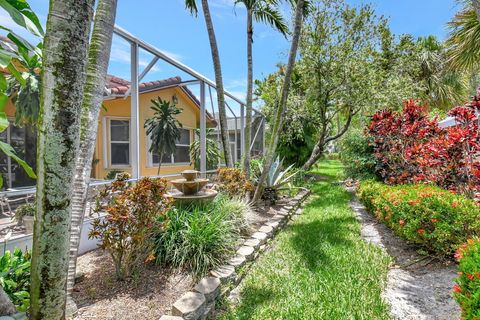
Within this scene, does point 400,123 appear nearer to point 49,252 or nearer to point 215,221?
point 215,221

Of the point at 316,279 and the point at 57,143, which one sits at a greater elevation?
the point at 57,143

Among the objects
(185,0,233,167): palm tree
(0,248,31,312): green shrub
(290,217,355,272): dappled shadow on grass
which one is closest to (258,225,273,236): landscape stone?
(290,217,355,272): dappled shadow on grass

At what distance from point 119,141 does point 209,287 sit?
24.0 ft

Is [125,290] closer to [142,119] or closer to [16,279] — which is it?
[16,279]

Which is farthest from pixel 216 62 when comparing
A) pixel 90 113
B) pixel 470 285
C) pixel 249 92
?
pixel 470 285

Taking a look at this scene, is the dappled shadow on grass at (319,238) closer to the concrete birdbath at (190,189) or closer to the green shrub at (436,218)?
the green shrub at (436,218)

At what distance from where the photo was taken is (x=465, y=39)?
6.71 meters

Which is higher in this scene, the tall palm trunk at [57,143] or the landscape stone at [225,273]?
the tall palm trunk at [57,143]

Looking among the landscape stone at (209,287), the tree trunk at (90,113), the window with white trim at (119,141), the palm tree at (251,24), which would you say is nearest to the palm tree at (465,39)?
the palm tree at (251,24)

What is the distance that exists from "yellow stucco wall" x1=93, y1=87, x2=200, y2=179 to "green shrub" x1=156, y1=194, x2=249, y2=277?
14.9ft

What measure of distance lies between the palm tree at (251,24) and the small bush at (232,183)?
93 centimetres

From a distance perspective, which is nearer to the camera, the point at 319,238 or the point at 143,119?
the point at 319,238

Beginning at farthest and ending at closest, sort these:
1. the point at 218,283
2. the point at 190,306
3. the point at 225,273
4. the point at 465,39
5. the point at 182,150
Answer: the point at 182,150 → the point at 465,39 → the point at 225,273 → the point at 218,283 → the point at 190,306

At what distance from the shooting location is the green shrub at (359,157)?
799 cm
